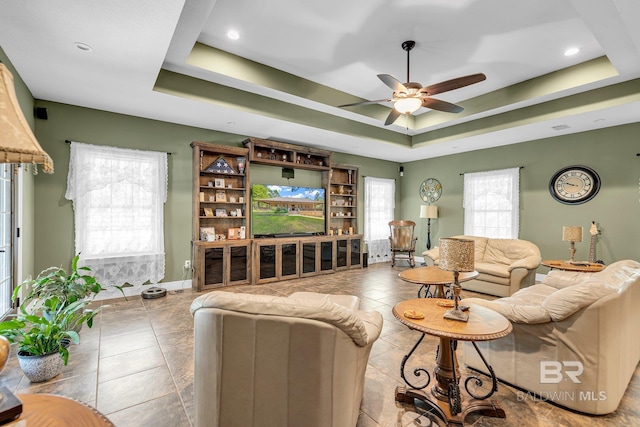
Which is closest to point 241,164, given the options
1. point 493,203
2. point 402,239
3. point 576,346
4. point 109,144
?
point 109,144

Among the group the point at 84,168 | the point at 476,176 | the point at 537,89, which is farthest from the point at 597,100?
the point at 84,168

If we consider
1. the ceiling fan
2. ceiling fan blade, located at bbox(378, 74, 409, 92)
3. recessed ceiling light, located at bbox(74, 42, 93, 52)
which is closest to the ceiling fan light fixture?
the ceiling fan

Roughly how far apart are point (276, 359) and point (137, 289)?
403 centimetres

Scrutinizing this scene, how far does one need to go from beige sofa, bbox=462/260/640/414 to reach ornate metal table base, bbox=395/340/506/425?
0.38m

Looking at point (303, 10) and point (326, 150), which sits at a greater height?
point (303, 10)

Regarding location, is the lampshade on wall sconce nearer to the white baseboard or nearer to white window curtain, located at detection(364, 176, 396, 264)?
the white baseboard

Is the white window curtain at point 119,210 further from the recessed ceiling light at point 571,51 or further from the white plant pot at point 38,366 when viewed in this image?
the recessed ceiling light at point 571,51

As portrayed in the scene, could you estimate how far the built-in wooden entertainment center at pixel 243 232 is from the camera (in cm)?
481

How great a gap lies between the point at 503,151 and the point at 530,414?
5526 millimetres

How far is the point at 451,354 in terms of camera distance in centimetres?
190

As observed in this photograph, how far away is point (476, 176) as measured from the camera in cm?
648

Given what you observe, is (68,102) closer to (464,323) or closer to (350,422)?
(350,422)

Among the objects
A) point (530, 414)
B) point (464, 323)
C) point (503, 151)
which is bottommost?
point (530, 414)

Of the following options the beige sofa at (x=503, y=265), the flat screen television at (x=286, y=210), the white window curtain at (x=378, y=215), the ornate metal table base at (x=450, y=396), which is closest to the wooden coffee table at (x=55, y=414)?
the ornate metal table base at (x=450, y=396)
